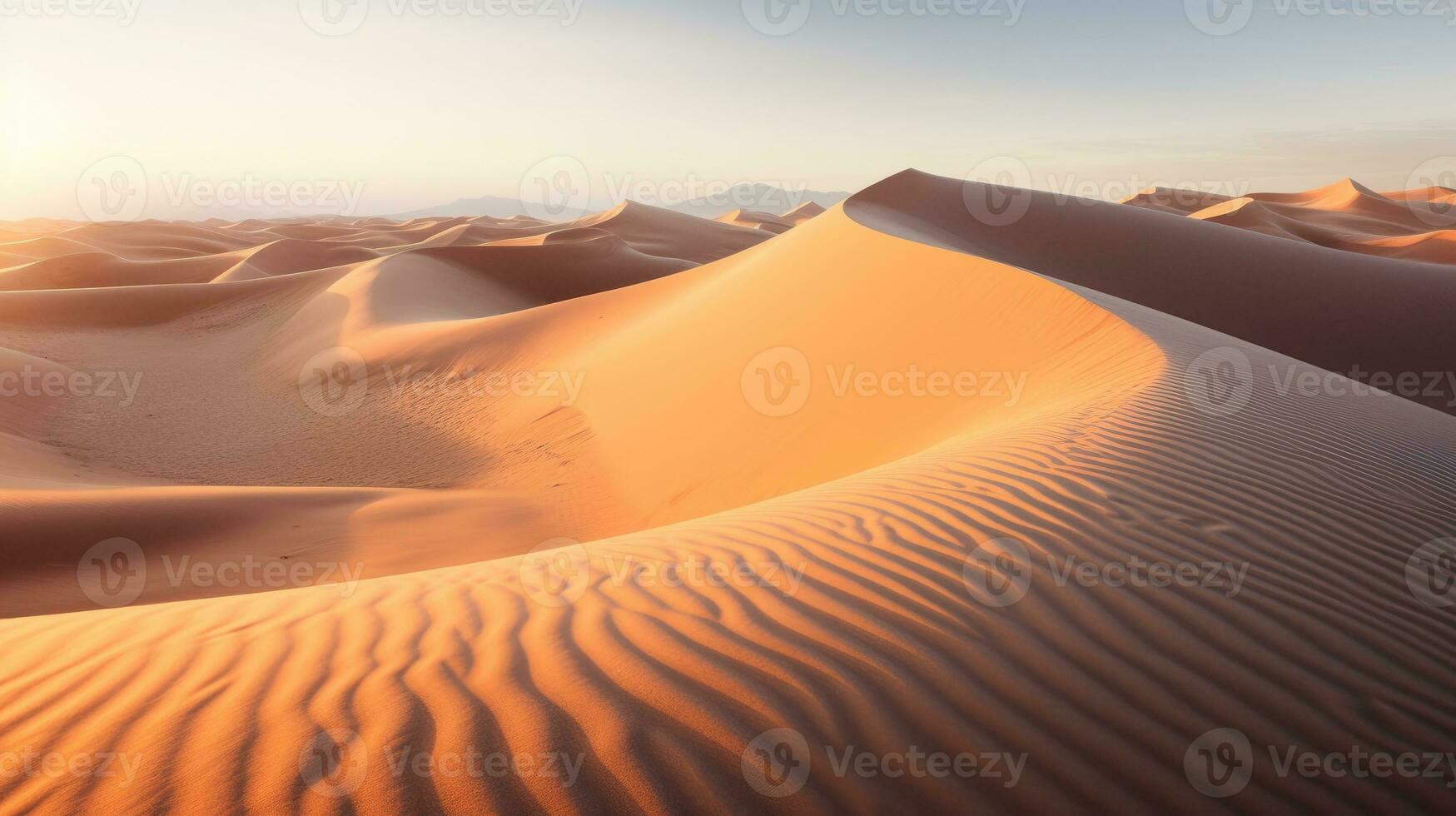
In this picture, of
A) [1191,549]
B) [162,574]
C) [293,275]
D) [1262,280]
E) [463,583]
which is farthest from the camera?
[293,275]

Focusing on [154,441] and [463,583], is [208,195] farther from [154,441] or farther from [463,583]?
[463,583]

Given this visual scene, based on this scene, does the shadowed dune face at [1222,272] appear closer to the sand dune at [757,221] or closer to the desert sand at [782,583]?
the desert sand at [782,583]

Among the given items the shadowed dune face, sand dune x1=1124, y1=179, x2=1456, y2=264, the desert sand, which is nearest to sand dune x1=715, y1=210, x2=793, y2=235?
sand dune x1=1124, y1=179, x2=1456, y2=264

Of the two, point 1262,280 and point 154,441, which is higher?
point 1262,280

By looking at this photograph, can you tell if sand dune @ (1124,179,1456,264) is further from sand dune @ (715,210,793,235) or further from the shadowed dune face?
sand dune @ (715,210,793,235)

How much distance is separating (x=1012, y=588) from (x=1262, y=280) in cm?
1649

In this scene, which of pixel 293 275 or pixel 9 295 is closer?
pixel 9 295

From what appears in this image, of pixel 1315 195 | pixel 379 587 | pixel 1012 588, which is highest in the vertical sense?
pixel 1315 195

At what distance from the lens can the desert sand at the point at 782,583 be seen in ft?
6.34

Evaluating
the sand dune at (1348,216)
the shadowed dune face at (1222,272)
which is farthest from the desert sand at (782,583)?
the sand dune at (1348,216)

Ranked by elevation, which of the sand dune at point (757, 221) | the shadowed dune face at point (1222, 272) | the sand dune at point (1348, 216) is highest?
the sand dune at point (1348, 216)

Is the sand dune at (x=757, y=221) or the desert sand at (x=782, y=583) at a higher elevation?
the sand dune at (x=757, y=221)

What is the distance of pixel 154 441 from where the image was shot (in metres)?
12.3

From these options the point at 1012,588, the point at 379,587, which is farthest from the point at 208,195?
the point at 1012,588
